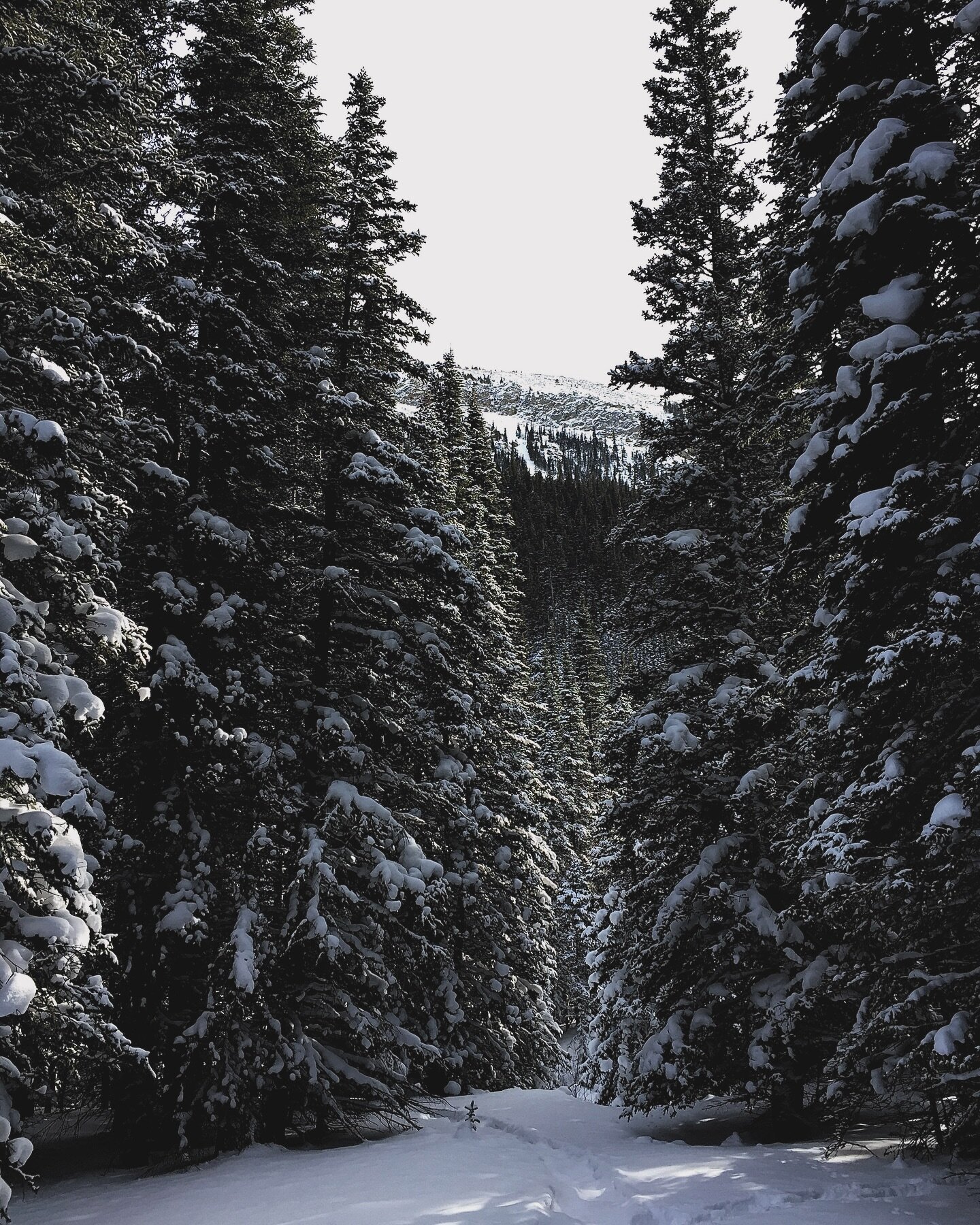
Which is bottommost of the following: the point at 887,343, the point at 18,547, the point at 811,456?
the point at 18,547

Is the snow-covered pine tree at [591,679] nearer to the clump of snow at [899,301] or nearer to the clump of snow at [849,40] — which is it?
the clump of snow at [899,301]

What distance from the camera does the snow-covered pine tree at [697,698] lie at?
1116 centimetres

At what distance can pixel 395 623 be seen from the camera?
1369 cm

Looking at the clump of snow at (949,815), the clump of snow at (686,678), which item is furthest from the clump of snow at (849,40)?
the clump of snow at (686,678)

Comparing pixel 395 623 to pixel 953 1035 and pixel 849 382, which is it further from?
pixel 953 1035

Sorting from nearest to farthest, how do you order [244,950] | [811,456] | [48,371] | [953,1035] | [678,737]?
[953,1035] < [48,371] < [811,456] < [244,950] < [678,737]

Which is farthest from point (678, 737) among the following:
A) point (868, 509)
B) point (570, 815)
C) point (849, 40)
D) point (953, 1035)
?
point (570, 815)

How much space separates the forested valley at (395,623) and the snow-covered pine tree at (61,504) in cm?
7

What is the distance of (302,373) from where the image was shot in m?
13.7

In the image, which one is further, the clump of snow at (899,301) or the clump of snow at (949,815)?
the clump of snow at (899,301)

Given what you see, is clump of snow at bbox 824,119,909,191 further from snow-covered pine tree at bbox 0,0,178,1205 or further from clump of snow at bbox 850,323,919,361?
snow-covered pine tree at bbox 0,0,178,1205

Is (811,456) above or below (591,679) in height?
below

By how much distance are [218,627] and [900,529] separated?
28.4ft

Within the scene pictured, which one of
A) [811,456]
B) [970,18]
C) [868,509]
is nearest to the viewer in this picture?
[970,18]
